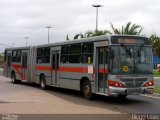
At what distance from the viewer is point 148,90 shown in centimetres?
1756

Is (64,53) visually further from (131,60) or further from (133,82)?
(133,82)

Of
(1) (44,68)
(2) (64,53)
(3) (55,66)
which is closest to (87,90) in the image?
(2) (64,53)

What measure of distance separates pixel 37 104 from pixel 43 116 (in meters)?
3.43

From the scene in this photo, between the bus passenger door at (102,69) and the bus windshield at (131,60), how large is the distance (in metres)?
0.59

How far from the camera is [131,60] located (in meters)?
17.4

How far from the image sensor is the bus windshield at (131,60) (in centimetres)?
1706

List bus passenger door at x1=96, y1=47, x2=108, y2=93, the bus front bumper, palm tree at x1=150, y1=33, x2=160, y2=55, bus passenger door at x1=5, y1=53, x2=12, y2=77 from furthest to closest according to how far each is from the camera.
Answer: palm tree at x1=150, y1=33, x2=160, y2=55
bus passenger door at x1=5, y1=53, x2=12, y2=77
bus passenger door at x1=96, y1=47, x2=108, y2=93
the bus front bumper

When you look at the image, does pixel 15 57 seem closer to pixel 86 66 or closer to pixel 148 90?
pixel 86 66

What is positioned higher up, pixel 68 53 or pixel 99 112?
pixel 68 53

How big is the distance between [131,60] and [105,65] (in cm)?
114

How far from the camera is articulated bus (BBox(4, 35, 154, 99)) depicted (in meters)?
17.1

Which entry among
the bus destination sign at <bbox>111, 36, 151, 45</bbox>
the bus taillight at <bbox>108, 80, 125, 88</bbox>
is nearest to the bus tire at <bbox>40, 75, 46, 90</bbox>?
the bus taillight at <bbox>108, 80, 125, 88</bbox>

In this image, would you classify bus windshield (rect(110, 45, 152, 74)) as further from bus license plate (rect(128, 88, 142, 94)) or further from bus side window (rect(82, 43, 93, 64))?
bus side window (rect(82, 43, 93, 64))

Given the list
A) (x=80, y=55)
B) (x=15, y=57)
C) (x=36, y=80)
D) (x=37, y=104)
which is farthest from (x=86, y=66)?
(x=15, y=57)
